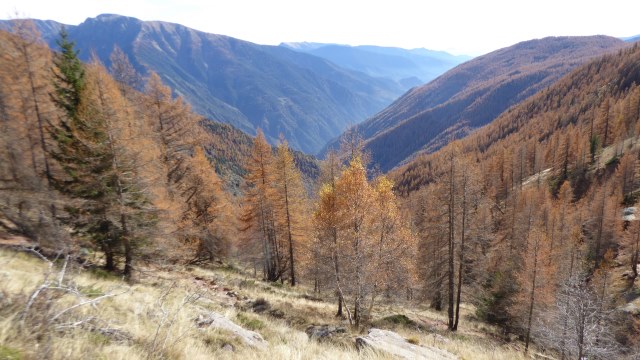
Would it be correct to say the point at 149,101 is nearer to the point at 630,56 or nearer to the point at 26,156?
the point at 26,156

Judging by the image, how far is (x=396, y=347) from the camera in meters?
8.43

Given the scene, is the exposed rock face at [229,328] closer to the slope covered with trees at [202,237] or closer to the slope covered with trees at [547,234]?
the slope covered with trees at [202,237]

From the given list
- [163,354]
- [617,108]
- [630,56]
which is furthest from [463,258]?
[630,56]

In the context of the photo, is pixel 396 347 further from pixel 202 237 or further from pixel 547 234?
pixel 547 234

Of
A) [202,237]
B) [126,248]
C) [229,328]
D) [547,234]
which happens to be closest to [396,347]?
[229,328]

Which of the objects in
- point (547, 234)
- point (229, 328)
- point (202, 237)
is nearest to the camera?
point (229, 328)

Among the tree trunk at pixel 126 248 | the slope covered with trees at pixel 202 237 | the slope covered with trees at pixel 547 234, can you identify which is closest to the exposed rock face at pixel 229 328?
the slope covered with trees at pixel 202 237

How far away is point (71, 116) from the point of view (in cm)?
1578

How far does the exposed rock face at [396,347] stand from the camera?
782 centimetres

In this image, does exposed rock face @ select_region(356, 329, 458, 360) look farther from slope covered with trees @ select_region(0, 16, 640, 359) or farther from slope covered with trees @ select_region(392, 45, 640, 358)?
slope covered with trees @ select_region(392, 45, 640, 358)

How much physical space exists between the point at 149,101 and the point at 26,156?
7967mm

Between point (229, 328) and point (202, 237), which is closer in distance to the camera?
point (229, 328)

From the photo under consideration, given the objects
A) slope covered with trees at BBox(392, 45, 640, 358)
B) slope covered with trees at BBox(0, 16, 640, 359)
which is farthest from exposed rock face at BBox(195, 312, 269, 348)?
slope covered with trees at BBox(392, 45, 640, 358)

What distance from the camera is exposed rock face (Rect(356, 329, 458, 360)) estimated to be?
7.82m
